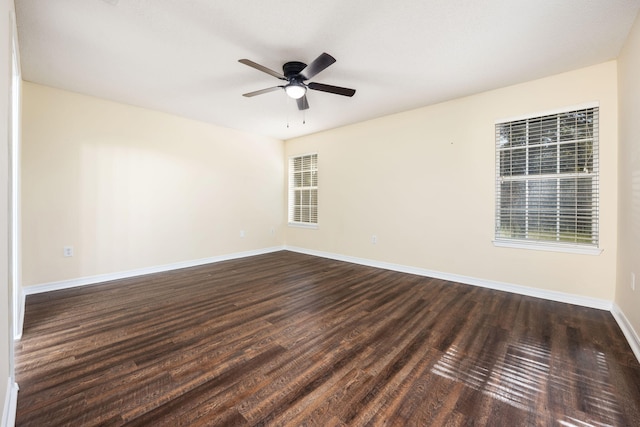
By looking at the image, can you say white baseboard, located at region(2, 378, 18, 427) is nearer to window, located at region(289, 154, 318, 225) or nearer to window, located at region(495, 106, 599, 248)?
window, located at region(495, 106, 599, 248)

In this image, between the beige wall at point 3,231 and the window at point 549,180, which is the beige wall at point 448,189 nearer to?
the window at point 549,180

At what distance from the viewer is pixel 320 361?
5.90ft

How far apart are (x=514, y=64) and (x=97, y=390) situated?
4.28m

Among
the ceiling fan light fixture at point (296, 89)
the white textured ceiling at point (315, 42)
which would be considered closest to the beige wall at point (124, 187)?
the white textured ceiling at point (315, 42)

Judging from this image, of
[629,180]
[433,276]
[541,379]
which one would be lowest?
[541,379]

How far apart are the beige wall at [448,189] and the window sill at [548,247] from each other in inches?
1.9

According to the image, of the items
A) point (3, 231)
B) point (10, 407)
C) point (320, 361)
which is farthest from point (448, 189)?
point (10, 407)

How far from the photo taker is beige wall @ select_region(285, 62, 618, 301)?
2676 mm

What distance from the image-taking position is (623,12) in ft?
6.33

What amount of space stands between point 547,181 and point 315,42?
2.95 meters

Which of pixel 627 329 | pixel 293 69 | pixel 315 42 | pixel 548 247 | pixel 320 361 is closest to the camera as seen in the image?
pixel 320 361

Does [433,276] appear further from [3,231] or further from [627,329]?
[3,231]

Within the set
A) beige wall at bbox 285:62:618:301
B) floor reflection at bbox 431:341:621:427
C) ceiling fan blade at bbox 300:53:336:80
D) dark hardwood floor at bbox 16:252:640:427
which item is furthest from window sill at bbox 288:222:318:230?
floor reflection at bbox 431:341:621:427

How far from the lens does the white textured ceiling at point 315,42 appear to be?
1.90 meters
